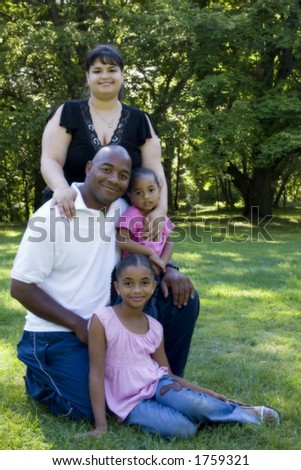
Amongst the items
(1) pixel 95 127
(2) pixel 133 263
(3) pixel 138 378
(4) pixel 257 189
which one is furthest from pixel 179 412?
(4) pixel 257 189

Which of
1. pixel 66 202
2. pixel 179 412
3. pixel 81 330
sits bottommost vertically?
pixel 179 412

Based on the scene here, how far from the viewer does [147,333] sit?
3.55 m

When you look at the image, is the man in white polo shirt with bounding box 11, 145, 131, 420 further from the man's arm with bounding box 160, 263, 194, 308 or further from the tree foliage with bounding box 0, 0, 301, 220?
the tree foliage with bounding box 0, 0, 301, 220

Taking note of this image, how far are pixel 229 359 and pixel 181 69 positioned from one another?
1618 cm

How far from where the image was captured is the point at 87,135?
3.87 m

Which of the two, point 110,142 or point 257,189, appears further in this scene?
point 257,189

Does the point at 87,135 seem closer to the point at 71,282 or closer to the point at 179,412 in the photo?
the point at 71,282

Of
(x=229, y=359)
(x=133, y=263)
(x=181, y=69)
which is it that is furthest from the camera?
(x=181, y=69)

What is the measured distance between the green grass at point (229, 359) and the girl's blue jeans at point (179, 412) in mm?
57

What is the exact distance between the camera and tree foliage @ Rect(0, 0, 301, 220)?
695 inches

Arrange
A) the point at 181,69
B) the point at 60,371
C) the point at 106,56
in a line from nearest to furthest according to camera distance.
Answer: the point at 60,371 → the point at 106,56 → the point at 181,69

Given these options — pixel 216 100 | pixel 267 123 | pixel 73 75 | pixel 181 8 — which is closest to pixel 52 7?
pixel 73 75

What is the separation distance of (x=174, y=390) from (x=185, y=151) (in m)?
22.2

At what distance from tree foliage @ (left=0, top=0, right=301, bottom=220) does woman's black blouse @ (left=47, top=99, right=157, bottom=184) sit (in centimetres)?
1382
